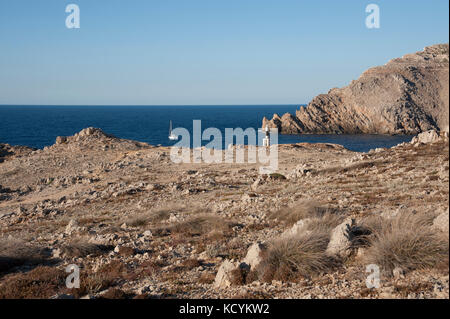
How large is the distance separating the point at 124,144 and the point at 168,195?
24712mm

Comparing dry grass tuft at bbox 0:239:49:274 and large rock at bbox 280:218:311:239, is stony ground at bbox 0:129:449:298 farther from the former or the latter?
large rock at bbox 280:218:311:239

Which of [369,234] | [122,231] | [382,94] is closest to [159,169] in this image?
[122,231]

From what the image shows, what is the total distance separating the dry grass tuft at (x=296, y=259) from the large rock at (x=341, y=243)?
0.54 ft

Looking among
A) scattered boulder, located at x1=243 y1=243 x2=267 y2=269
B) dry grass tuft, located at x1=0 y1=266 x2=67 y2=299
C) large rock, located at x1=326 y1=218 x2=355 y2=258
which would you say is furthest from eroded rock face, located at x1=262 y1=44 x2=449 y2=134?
dry grass tuft, located at x1=0 y1=266 x2=67 y2=299

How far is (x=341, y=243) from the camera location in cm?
815

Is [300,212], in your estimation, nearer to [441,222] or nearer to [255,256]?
[255,256]

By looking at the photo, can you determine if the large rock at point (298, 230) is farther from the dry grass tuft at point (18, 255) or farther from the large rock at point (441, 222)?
the dry grass tuft at point (18, 255)

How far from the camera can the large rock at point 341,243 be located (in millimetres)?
8102

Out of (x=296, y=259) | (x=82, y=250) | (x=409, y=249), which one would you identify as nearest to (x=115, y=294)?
(x=296, y=259)

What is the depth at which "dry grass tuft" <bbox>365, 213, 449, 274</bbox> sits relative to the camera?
7.06 meters

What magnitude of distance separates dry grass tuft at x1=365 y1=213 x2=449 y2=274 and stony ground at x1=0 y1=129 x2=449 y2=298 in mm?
190

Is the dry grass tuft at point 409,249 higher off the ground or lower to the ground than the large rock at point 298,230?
higher

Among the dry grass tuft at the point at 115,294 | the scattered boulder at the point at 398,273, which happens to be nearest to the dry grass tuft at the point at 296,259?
the scattered boulder at the point at 398,273

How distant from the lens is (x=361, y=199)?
45.2ft
